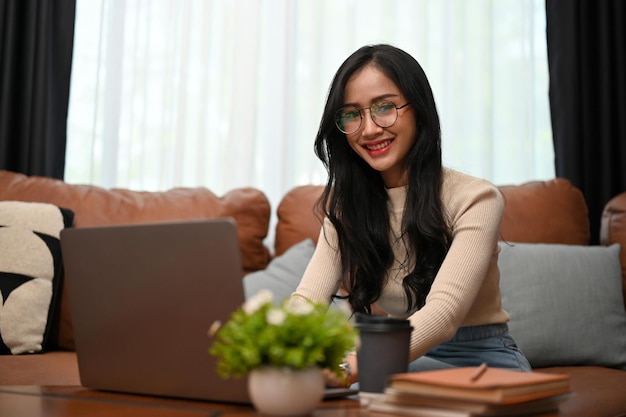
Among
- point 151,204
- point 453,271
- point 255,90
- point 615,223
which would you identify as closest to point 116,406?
point 453,271

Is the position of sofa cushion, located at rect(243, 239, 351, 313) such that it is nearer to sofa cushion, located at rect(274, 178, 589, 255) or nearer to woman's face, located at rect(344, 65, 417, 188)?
sofa cushion, located at rect(274, 178, 589, 255)

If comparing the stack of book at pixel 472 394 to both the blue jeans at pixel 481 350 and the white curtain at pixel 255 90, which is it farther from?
the white curtain at pixel 255 90

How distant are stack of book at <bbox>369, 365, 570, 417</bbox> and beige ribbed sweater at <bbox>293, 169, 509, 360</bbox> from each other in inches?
17.2

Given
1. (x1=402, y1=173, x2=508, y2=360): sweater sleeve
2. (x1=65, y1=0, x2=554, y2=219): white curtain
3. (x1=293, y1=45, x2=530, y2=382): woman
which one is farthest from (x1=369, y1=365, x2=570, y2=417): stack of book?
(x1=65, y1=0, x2=554, y2=219): white curtain

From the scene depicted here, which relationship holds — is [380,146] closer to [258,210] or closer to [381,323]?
[381,323]

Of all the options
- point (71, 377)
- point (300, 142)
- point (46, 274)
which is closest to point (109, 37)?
point (300, 142)

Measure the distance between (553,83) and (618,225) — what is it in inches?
27.4

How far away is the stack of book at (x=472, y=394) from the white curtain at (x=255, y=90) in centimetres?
213

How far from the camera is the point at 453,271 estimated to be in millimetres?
1632

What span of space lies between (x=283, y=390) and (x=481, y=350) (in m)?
0.95

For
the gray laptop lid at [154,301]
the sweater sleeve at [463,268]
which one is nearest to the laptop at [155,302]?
the gray laptop lid at [154,301]

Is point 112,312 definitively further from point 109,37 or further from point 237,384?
point 109,37

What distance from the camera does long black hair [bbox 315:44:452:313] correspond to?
181 cm

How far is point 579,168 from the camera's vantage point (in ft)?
10.1
